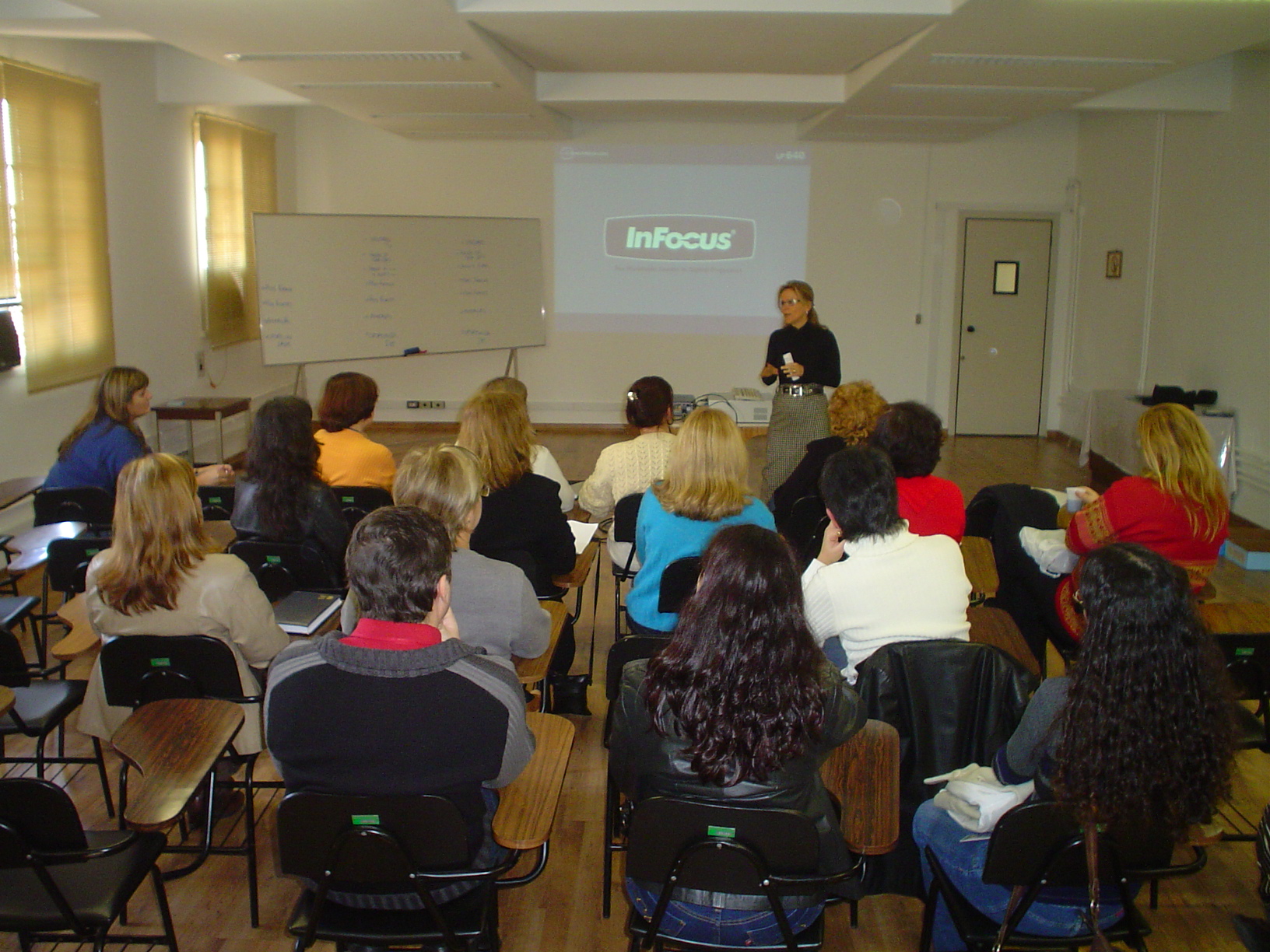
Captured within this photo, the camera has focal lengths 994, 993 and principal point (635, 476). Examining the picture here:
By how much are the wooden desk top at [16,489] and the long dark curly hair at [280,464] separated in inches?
57.3

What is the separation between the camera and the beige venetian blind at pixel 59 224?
17.4ft

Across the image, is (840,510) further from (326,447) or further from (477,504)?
(326,447)

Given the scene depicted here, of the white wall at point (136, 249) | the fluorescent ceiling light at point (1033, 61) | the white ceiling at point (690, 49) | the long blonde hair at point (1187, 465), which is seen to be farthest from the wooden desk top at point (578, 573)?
the white wall at point (136, 249)

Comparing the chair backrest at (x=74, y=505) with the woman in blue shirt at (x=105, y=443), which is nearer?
the chair backrest at (x=74, y=505)

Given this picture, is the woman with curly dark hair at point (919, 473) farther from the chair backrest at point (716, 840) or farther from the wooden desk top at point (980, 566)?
the chair backrest at point (716, 840)

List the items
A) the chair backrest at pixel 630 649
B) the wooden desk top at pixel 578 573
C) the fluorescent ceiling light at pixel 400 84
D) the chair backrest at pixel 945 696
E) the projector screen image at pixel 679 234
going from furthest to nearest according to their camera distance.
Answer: the projector screen image at pixel 679 234 → the fluorescent ceiling light at pixel 400 84 → the wooden desk top at pixel 578 573 → the chair backrest at pixel 630 649 → the chair backrest at pixel 945 696

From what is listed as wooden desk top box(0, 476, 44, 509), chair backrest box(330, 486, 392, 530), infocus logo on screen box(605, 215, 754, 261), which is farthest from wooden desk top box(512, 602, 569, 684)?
infocus logo on screen box(605, 215, 754, 261)

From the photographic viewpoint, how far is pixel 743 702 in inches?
65.9

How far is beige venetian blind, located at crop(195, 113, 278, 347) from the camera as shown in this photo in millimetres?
7562

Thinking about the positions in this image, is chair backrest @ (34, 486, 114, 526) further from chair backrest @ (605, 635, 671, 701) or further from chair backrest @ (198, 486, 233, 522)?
chair backrest @ (605, 635, 671, 701)

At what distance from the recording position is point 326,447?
4027 mm

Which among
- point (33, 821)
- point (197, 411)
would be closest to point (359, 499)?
point (33, 821)

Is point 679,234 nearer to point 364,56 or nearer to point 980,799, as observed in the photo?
point 364,56

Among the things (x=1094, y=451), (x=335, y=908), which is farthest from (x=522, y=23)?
(x=1094, y=451)
